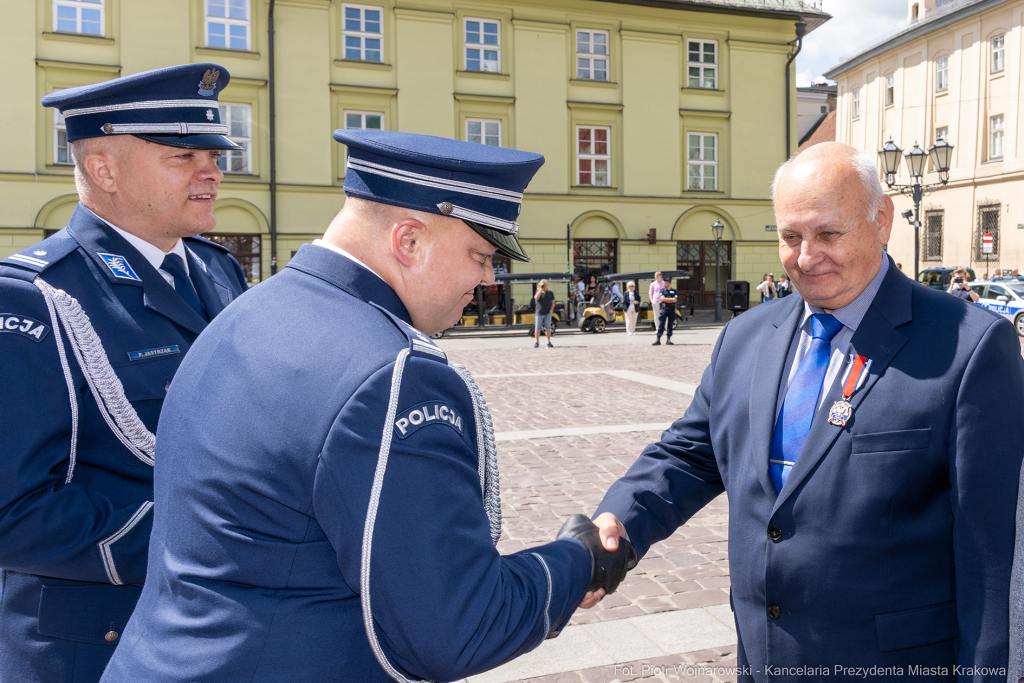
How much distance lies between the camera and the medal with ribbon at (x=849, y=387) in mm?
2021

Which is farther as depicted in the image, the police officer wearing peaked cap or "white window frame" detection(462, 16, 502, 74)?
"white window frame" detection(462, 16, 502, 74)

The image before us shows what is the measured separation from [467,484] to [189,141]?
1532mm

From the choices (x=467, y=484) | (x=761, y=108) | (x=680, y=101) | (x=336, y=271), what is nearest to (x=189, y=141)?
(x=336, y=271)

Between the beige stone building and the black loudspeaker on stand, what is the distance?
46.2 feet

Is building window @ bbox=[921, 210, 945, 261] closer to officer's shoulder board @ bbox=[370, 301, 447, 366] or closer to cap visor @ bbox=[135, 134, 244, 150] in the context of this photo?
cap visor @ bbox=[135, 134, 244, 150]

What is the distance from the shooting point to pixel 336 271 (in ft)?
4.76

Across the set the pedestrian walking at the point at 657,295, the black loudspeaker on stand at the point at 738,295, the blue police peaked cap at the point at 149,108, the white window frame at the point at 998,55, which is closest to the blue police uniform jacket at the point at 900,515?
the blue police peaked cap at the point at 149,108

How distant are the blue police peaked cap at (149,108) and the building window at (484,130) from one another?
2443cm

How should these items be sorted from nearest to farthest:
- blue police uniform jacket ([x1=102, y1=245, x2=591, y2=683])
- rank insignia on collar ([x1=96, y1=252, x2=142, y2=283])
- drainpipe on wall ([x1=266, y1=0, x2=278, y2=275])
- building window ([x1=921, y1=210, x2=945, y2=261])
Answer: blue police uniform jacket ([x1=102, y1=245, x2=591, y2=683]) → rank insignia on collar ([x1=96, y1=252, x2=142, y2=283]) → drainpipe on wall ([x1=266, y1=0, x2=278, y2=275]) → building window ([x1=921, y1=210, x2=945, y2=261])

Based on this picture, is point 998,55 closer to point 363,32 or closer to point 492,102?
point 492,102

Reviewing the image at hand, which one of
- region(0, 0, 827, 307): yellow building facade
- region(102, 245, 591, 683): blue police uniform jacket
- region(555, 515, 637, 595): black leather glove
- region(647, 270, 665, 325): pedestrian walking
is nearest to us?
region(102, 245, 591, 683): blue police uniform jacket

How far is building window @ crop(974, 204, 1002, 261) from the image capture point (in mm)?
34875

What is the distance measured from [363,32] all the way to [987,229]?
28384mm

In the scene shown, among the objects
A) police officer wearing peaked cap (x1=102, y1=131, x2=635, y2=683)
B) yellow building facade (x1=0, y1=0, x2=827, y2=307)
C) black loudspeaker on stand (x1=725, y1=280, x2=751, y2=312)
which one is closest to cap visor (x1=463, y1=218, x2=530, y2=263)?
police officer wearing peaked cap (x1=102, y1=131, x2=635, y2=683)
